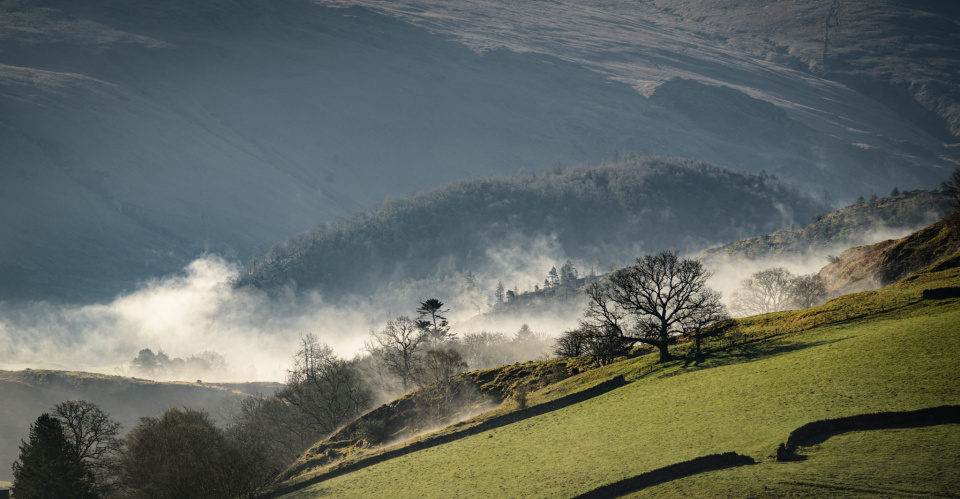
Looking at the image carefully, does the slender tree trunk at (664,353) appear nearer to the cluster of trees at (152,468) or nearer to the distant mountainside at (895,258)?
→ the distant mountainside at (895,258)

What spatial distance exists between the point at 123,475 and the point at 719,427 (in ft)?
188

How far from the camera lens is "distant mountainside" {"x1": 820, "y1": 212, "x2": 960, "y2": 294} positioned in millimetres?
93875

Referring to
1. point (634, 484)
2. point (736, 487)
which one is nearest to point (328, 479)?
point (634, 484)

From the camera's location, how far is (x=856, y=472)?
119 ft

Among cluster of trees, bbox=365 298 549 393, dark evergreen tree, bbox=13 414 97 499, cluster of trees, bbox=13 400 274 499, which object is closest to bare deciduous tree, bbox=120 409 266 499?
cluster of trees, bbox=13 400 274 499

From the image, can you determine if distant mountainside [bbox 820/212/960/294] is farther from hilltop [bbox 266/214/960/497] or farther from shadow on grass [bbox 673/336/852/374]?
shadow on grass [bbox 673/336/852/374]

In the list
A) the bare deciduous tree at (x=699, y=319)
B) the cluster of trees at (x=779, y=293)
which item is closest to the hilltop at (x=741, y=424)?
the bare deciduous tree at (x=699, y=319)

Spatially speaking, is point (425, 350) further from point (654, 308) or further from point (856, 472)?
point (856, 472)

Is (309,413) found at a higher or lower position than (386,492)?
higher

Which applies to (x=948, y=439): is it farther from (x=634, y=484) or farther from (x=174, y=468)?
(x=174, y=468)

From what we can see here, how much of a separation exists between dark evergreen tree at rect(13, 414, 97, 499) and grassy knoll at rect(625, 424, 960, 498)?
1944 inches

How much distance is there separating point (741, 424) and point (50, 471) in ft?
182

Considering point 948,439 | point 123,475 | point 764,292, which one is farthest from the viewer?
point 764,292

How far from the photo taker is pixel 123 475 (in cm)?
7362
